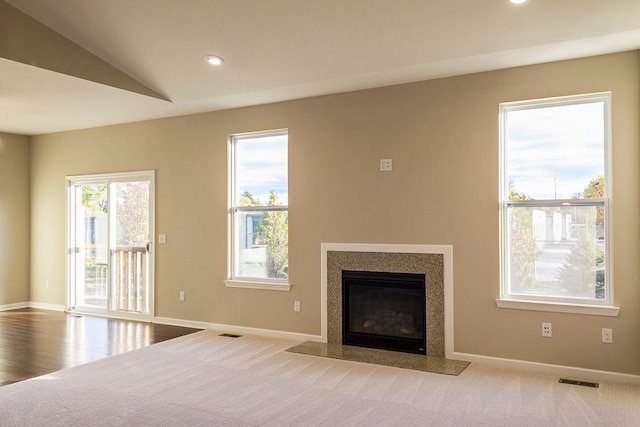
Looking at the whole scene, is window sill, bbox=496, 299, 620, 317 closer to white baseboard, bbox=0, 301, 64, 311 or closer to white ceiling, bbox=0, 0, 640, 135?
white ceiling, bbox=0, 0, 640, 135

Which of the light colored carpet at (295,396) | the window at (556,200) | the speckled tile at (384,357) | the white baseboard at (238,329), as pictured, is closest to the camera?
the light colored carpet at (295,396)

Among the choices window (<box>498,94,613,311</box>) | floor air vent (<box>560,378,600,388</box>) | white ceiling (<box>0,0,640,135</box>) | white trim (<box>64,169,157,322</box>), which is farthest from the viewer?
white trim (<box>64,169,157,322</box>)

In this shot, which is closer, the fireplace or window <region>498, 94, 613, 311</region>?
window <region>498, 94, 613, 311</region>

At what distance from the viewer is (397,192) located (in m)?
4.96

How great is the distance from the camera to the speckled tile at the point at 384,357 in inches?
172

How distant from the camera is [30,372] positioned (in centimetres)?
430

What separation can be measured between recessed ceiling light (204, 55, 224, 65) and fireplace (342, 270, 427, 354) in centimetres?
245

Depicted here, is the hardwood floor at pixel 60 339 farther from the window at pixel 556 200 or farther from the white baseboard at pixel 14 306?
the window at pixel 556 200

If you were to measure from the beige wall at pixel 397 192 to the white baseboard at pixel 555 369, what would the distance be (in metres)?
0.05

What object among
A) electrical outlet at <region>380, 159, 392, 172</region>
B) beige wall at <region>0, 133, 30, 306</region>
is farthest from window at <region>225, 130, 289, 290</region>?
beige wall at <region>0, 133, 30, 306</region>

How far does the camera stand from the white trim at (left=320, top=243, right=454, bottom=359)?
4.69 metres

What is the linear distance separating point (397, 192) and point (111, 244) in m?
4.30

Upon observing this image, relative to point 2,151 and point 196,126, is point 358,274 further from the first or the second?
point 2,151

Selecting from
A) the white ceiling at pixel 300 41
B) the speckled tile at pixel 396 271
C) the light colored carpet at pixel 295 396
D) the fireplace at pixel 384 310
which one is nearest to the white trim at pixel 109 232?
the white ceiling at pixel 300 41
